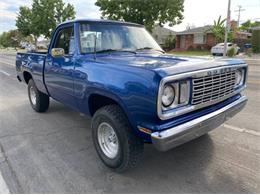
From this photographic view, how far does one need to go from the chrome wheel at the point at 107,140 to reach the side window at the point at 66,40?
1.43m

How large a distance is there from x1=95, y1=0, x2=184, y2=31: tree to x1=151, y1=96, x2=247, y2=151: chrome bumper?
2382 centimetres

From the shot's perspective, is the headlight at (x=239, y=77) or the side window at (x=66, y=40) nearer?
the headlight at (x=239, y=77)

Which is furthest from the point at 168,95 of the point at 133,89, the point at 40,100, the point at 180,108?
the point at 40,100

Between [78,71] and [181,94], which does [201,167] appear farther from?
[78,71]

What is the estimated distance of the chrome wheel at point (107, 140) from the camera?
10.5 feet

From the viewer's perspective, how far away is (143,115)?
252 centimetres

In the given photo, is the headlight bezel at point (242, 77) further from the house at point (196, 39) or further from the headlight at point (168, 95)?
the house at point (196, 39)

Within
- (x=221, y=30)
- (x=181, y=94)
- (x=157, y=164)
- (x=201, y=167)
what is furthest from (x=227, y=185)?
(x=221, y=30)

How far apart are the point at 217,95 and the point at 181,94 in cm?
69

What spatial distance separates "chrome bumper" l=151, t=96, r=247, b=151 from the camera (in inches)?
94.8

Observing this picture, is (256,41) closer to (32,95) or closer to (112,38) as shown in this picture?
(32,95)

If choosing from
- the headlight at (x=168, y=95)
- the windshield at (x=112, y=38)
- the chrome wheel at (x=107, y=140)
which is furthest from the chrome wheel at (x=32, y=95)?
the headlight at (x=168, y=95)

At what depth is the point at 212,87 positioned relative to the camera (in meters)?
2.87

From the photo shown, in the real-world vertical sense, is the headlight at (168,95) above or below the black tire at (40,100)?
above
